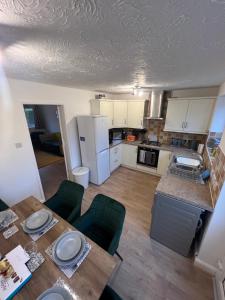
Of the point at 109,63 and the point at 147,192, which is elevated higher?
the point at 109,63

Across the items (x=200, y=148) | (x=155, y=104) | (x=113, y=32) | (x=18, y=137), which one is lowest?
(x=200, y=148)

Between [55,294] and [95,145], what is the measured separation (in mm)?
2322

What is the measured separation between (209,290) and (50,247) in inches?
69.6

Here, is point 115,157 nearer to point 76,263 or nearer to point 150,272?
point 150,272

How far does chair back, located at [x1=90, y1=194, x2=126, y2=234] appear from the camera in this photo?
141 cm

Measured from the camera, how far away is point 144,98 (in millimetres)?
3752

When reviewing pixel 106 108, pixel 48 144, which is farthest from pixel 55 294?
pixel 48 144

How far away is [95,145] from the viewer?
290 centimetres

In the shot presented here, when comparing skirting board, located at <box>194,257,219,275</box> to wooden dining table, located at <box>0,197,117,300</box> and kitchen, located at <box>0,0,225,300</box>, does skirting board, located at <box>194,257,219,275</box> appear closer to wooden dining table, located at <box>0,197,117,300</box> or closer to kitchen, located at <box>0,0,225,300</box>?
kitchen, located at <box>0,0,225,300</box>

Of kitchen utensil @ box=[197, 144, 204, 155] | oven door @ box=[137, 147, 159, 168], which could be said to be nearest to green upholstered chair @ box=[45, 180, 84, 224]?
oven door @ box=[137, 147, 159, 168]

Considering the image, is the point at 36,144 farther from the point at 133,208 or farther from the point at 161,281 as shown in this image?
the point at 161,281

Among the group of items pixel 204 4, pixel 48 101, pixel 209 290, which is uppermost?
pixel 204 4

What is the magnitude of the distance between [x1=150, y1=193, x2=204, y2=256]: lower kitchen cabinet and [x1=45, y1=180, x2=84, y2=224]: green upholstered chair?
1.07 meters

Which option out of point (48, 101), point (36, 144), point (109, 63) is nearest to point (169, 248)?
point (109, 63)
